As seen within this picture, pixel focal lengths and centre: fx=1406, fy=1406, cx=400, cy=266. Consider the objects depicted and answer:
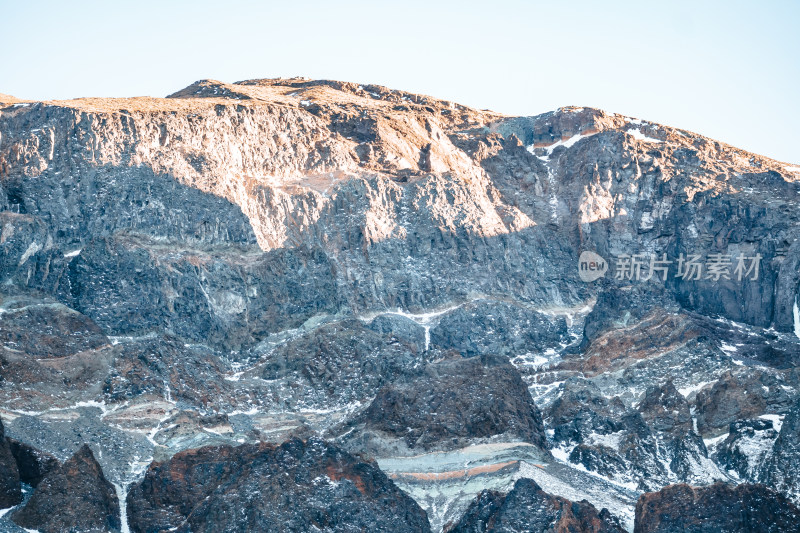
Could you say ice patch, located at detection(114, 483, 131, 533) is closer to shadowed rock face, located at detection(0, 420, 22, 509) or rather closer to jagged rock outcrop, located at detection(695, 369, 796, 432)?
shadowed rock face, located at detection(0, 420, 22, 509)

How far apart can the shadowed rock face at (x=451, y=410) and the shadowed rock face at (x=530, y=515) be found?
1763 centimetres

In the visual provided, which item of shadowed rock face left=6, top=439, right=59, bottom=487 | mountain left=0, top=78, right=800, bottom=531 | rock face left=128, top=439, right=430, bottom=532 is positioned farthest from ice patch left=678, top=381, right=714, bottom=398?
shadowed rock face left=6, top=439, right=59, bottom=487

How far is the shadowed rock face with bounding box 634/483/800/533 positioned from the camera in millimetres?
106188

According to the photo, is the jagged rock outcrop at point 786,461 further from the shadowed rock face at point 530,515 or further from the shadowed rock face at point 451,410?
the shadowed rock face at point 451,410

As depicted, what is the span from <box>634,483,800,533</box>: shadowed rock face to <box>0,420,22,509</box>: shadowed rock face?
162ft

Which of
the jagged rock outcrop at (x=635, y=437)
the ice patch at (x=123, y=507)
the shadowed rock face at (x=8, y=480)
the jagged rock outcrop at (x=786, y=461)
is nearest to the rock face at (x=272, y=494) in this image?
the ice patch at (x=123, y=507)

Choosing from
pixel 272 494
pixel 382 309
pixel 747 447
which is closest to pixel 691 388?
pixel 747 447

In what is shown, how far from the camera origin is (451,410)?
133 metres

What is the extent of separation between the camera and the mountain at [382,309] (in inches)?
4892

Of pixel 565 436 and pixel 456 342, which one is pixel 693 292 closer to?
pixel 456 342

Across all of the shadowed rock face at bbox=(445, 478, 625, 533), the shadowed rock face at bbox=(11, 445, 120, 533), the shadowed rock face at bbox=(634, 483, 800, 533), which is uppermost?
the shadowed rock face at bbox=(634, 483, 800, 533)

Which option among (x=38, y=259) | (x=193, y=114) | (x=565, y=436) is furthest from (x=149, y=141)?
(x=565, y=436)

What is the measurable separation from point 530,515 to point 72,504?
117 feet

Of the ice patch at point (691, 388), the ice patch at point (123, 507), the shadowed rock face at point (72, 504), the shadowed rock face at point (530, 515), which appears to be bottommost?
the ice patch at point (123, 507)
